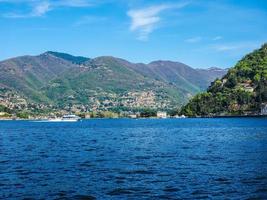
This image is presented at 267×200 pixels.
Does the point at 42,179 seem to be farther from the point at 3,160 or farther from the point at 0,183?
the point at 3,160

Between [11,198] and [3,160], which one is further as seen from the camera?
[3,160]

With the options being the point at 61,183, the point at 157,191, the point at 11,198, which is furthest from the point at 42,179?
the point at 157,191

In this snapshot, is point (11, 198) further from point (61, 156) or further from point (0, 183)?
point (61, 156)

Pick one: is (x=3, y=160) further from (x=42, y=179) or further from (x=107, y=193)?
(x=107, y=193)

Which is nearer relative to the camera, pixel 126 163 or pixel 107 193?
pixel 107 193

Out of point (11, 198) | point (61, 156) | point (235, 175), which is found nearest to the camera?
point (11, 198)

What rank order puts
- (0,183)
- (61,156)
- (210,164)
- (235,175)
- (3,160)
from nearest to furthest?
1. (0,183)
2. (235,175)
3. (210,164)
4. (3,160)
5. (61,156)

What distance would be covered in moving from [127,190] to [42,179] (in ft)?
39.0

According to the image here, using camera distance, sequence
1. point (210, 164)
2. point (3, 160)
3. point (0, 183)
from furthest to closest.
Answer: point (3, 160), point (210, 164), point (0, 183)

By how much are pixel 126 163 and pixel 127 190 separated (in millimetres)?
21444

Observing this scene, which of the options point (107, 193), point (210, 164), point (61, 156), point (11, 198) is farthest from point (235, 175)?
point (61, 156)

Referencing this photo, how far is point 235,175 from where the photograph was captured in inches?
2063

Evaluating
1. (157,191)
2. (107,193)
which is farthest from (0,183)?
(157,191)

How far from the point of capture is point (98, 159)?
2832 inches
